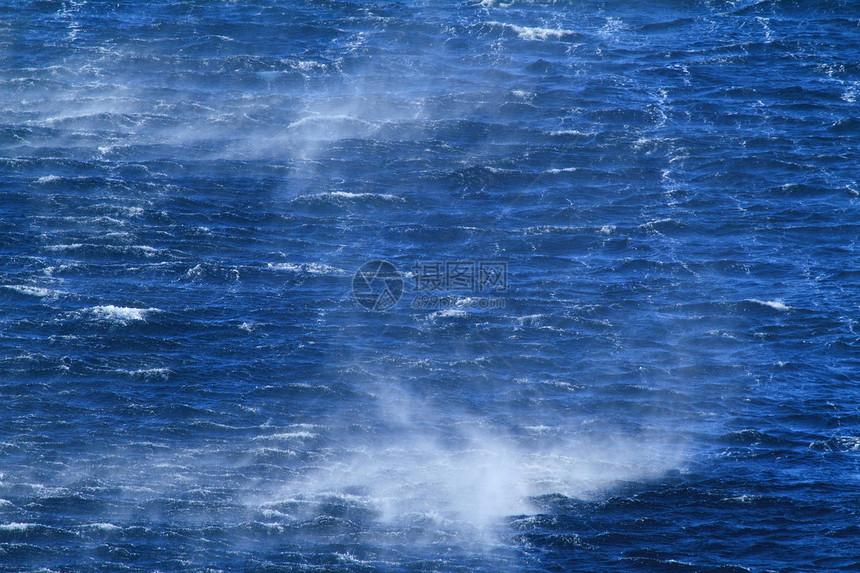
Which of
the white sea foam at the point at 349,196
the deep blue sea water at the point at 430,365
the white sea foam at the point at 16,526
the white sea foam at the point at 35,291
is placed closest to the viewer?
the white sea foam at the point at 16,526

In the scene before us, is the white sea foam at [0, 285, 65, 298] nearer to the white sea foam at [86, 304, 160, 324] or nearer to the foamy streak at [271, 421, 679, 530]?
the white sea foam at [86, 304, 160, 324]

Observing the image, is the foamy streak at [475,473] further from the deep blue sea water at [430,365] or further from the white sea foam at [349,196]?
the white sea foam at [349,196]

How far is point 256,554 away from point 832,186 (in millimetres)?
128752

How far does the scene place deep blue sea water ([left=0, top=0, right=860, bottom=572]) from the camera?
12150cm

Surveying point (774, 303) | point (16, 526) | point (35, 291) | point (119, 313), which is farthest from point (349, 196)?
point (16, 526)

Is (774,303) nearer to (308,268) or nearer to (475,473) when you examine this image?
(475,473)

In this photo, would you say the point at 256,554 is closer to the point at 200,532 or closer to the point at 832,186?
the point at 200,532

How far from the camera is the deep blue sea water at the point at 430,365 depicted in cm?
12150

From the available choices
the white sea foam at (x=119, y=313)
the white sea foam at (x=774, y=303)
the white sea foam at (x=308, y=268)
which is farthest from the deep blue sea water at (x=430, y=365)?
the white sea foam at (x=774, y=303)

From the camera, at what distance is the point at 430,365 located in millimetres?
150500

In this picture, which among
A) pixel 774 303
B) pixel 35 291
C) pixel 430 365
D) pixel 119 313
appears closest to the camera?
pixel 430 365

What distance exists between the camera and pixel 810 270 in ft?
558

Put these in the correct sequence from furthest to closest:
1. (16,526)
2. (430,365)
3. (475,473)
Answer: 1. (430,365)
2. (475,473)
3. (16,526)

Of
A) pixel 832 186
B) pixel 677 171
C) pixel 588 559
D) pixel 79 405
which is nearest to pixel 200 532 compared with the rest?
pixel 79 405
